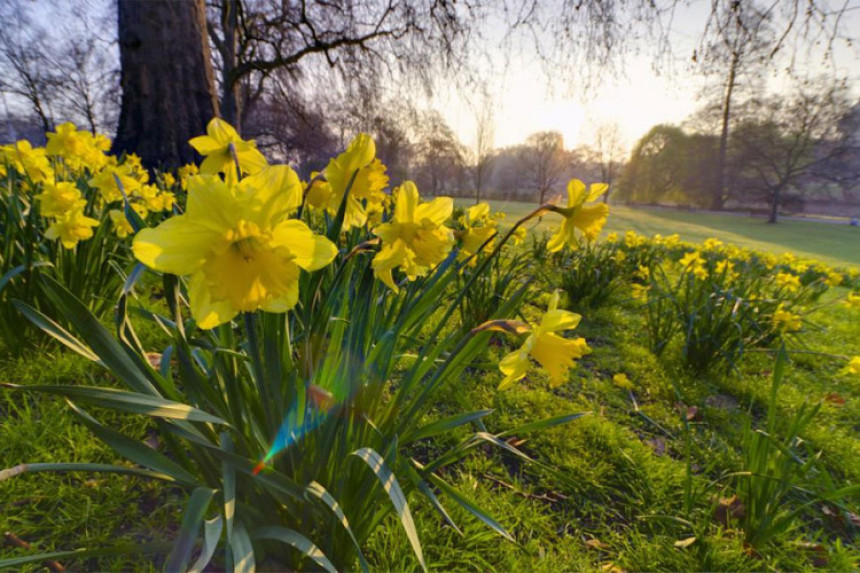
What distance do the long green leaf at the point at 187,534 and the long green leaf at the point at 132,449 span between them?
6.5 inches

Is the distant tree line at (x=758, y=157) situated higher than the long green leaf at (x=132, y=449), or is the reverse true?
the distant tree line at (x=758, y=157)

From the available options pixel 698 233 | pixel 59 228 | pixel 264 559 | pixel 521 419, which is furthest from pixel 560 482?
pixel 698 233

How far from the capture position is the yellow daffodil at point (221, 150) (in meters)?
0.84

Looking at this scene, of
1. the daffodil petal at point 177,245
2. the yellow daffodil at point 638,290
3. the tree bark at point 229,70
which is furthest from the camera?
the tree bark at point 229,70

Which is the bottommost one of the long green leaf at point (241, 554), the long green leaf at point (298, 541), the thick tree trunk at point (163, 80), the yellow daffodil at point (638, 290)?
the yellow daffodil at point (638, 290)

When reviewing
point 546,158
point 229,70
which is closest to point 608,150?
point 546,158

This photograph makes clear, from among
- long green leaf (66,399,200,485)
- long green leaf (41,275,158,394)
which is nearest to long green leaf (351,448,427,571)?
long green leaf (66,399,200,485)

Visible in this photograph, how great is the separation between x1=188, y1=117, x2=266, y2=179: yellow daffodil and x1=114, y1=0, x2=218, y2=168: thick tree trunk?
423cm

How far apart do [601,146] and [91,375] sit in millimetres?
41666

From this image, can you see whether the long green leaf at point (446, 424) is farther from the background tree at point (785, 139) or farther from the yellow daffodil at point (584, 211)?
the background tree at point (785, 139)

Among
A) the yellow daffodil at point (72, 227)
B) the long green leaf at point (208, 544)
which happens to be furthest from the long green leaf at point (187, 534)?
the yellow daffodil at point (72, 227)

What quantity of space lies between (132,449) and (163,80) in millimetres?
4756

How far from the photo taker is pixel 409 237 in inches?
32.9

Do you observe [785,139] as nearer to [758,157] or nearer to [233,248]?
[758,157]
